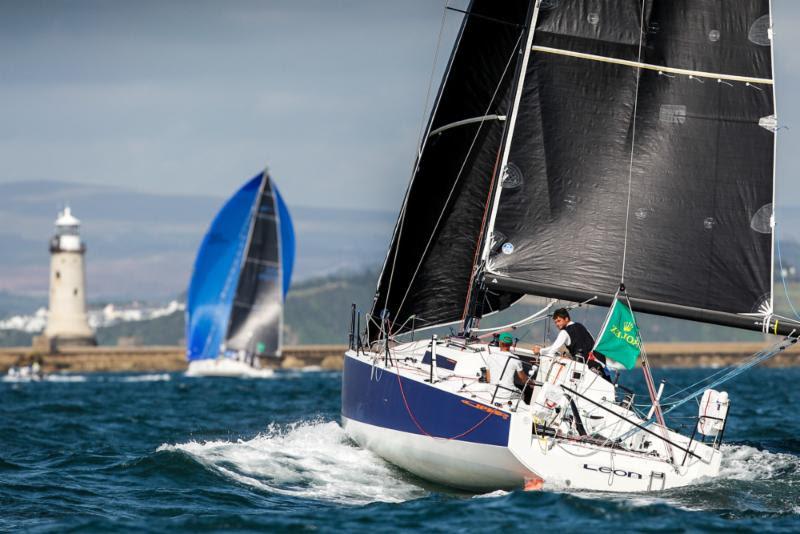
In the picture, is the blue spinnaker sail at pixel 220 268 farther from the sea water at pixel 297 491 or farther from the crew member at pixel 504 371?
the crew member at pixel 504 371

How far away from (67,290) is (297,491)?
63.2m

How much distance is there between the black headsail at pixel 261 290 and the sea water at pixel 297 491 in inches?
1132

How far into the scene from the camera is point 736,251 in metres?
12.9

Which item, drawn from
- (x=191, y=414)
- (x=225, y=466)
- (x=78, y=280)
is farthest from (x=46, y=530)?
(x=78, y=280)

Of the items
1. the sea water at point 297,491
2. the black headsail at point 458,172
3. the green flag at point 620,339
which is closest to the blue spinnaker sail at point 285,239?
the sea water at point 297,491

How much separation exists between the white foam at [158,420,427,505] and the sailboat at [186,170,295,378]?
106ft

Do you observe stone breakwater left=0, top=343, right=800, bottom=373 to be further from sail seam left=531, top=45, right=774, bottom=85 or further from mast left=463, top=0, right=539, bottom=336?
mast left=463, top=0, right=539, bottom=336

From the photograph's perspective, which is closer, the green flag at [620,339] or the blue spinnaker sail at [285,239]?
the green flag at [620,339]

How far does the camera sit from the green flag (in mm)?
11906

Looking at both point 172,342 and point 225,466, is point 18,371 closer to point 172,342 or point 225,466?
point 225,466

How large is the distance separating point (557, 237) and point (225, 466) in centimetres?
406

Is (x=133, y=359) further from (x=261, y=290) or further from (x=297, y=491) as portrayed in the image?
(x=297, y=491)

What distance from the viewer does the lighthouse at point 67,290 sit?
7206cm

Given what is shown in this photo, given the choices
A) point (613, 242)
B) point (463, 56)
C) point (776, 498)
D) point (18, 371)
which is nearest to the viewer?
point (776, 498)
